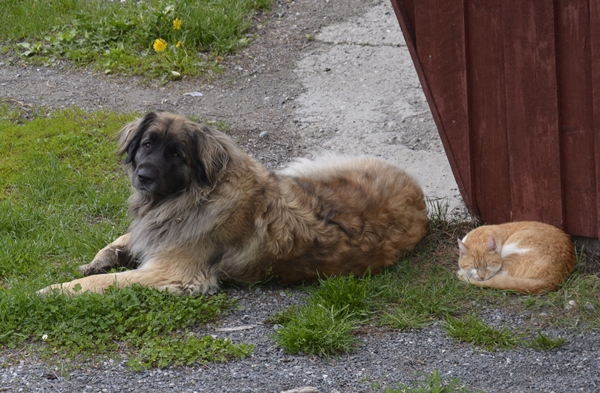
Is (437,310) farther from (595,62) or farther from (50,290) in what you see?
(50,290)

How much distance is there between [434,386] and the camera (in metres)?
4.66

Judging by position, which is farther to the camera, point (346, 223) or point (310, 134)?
point (310, 134)

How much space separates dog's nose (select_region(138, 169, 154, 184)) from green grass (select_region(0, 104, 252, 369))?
79 centimetres

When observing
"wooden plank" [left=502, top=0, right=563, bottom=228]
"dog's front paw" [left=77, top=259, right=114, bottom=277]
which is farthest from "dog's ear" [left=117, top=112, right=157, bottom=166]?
"wooden plank" [left=502, top=0, right=563, bottom=228]

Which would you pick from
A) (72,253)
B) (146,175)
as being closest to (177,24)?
(72,253)

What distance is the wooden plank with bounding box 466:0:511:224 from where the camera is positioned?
6203 mm

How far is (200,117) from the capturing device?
377 inches

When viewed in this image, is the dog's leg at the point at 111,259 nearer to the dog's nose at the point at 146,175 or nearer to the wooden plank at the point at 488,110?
the dog's nose at the point at 146,175

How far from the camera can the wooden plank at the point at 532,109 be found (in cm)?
595

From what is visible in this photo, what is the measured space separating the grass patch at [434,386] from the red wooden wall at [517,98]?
86.7 inches

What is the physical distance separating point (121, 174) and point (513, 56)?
13.2ft

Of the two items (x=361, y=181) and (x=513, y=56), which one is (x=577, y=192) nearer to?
(x=513, y=56)

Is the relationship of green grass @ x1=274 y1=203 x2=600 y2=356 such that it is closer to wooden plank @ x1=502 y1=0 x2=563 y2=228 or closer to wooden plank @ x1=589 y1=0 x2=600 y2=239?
wooden plank @ x1=502 y1=0 x2=563 y2=228

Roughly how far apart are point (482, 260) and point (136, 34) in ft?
21.1
